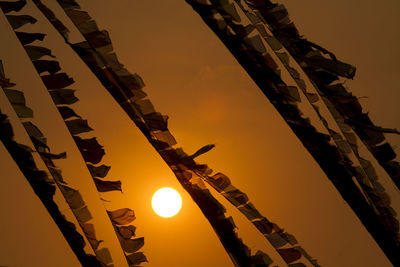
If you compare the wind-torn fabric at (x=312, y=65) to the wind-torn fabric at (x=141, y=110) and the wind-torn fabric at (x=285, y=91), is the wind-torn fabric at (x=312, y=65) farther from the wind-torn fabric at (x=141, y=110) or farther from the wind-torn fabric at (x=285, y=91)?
the wind-torn fabric at (x=141, y=110)

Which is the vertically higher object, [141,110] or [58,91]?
[58,91]

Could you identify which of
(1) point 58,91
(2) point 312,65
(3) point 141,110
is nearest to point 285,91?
(2) point 312,65

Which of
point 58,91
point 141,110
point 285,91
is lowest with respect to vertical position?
point 285,91

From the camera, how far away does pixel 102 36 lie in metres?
1.47

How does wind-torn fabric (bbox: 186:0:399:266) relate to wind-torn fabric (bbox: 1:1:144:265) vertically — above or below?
below

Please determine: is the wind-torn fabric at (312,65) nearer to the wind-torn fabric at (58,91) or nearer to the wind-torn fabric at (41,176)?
the wind-torn fabric at (58,91)

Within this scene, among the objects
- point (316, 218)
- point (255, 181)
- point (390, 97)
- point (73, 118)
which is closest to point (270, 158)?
point (255, 181)

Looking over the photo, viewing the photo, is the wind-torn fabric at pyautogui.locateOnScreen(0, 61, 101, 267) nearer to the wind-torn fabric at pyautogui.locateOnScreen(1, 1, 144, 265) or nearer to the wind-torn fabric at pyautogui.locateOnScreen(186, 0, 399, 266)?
the wind-torn fabric at pyautogui.locateOnScreen(1, 1, 144, 265)

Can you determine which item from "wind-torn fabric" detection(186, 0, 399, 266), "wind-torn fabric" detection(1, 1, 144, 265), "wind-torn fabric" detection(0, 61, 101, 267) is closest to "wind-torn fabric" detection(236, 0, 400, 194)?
"wind-torn fabric" detection(186, 0, 399, 266)

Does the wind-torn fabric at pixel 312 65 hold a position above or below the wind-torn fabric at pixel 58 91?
below

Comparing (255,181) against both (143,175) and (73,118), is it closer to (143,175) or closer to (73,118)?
(143,175)

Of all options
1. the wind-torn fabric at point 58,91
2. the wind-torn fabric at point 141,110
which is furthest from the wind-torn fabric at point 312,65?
the wind-torn fabric at point 58,91

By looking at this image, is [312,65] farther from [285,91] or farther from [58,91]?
[58,91]

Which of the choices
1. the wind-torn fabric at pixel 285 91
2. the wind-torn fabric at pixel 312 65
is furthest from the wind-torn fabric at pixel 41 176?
the wind-torn fabric at pixel 312 65
